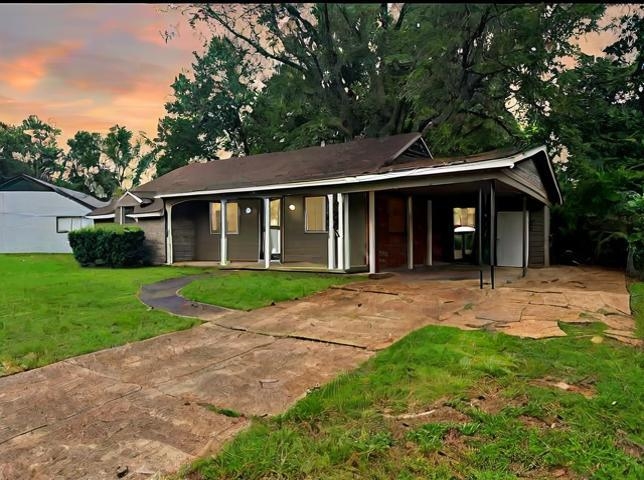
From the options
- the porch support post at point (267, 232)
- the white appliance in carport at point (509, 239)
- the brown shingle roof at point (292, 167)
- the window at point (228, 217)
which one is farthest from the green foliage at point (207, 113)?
the white appliance in carport at point (509, 239)

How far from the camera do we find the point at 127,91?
11.9 metres

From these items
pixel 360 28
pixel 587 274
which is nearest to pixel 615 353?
pixel 587 274

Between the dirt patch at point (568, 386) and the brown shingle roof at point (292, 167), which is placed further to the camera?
the brown shingle roof at point (292, 167)

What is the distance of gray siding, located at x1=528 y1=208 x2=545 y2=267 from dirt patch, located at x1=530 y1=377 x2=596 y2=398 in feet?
38.1

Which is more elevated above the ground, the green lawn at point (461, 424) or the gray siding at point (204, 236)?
the gray siding at point (204, 236)

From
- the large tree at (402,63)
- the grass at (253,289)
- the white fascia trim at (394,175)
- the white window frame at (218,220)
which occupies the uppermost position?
the large tree at (402,63)

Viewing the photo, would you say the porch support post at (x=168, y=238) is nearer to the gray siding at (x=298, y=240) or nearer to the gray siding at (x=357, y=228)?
the gray siding at (x=298, y=240)

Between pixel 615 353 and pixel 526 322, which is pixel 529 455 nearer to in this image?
pixel 615 353

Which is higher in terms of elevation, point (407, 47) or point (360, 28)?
point (360, 28)

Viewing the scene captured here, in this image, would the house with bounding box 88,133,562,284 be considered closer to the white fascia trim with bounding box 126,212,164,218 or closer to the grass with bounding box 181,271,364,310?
the white fascia trim with bounding box 126,212,164,218

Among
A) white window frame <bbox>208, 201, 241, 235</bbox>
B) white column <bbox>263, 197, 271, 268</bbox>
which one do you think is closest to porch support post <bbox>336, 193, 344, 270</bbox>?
white column <bbox>263, 197, 271, 268</bbox>

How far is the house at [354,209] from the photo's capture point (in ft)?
35.8

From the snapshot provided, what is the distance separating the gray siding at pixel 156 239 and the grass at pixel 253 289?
20.5ft

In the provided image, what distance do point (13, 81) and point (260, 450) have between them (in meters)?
10.1
